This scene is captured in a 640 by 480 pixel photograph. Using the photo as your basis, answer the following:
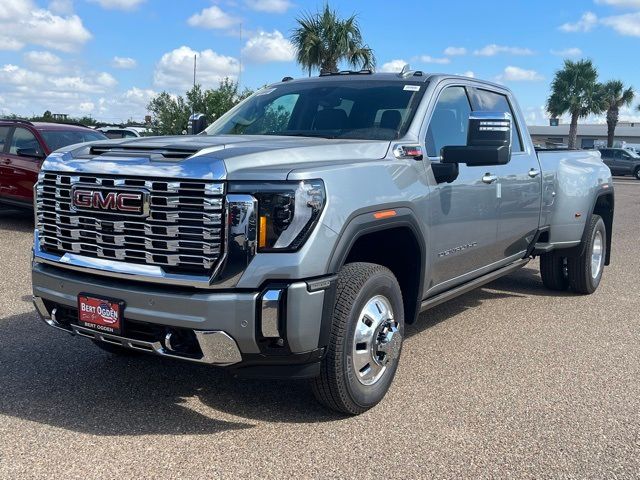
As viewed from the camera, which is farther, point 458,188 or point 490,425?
point 458,188

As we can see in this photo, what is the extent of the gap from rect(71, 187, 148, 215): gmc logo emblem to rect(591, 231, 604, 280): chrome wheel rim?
548 cm

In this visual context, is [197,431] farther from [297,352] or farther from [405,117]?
[405,117]

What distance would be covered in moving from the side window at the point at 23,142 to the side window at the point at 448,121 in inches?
301

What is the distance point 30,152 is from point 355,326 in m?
8.61

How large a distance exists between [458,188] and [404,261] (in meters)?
0.72

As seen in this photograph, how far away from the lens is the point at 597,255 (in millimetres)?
7535

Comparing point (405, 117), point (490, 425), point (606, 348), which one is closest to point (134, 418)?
point (490, 425)

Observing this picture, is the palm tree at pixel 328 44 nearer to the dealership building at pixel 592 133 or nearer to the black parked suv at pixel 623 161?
the black parked suv at pixel 623 161

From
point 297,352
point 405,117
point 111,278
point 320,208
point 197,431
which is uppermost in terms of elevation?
point 405,117

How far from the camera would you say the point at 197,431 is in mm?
3625

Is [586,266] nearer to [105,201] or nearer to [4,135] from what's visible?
[105,201]

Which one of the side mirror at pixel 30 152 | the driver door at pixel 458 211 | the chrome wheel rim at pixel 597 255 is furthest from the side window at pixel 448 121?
the side mirror at pixel 30 152

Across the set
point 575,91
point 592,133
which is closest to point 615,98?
point 575,91

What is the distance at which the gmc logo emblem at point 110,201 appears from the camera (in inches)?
132
